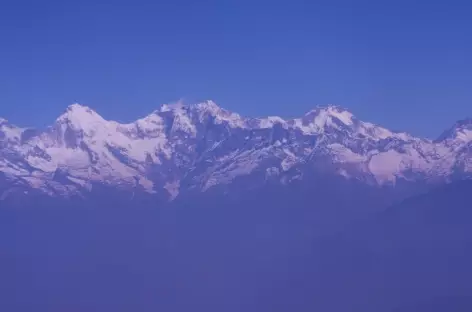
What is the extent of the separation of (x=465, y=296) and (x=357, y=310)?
2489cm

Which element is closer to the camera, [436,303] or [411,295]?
[436,303]

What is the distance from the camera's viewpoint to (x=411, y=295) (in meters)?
199

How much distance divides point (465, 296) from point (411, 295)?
60.2 feet

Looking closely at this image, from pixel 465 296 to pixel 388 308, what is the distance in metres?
16.8

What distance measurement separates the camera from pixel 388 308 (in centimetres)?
19112

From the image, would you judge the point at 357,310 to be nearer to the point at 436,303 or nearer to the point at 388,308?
the point at 388,308

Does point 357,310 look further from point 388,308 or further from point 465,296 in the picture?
point 465,296

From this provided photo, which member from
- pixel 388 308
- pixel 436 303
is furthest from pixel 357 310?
pixel 436 303

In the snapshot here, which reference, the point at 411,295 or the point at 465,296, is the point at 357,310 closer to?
the point at 411,295

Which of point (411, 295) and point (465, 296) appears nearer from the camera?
point (465, 296)

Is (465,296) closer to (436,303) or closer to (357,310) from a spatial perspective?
(436,303)

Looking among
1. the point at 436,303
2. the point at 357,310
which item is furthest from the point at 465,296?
the point at 357,310

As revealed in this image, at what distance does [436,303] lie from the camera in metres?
181

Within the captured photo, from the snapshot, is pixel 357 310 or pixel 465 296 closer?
pixel 465 296
